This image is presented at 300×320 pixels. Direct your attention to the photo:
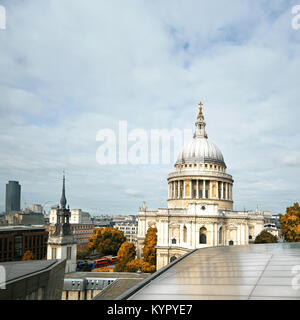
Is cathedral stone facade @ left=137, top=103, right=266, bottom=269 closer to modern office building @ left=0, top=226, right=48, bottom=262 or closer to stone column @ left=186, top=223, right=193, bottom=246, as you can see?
stone column @ left=186, top=223, right=193, bottom=246

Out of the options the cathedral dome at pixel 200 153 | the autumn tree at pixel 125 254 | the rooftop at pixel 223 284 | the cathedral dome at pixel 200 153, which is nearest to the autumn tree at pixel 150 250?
the autumn tree at pixel 125 254

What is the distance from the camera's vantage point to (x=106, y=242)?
92812mm

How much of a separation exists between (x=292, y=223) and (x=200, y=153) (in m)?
34.9

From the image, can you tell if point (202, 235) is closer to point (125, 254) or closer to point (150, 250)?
point (150, 250)

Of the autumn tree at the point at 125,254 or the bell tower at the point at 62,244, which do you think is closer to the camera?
the bell tower at the point at 62,244

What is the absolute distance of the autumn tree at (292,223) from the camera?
157ft

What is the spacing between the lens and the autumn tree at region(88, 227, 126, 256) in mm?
92688

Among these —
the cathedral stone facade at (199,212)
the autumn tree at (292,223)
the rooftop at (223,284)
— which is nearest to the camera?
the rooftop at (223,284)

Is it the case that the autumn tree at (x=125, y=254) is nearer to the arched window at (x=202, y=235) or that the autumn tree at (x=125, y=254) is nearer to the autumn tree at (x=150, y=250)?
the autumn tree at (x=150, y=250)

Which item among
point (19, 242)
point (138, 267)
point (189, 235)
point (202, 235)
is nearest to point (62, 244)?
point (138, 267)

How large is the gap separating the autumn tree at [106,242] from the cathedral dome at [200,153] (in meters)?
30.7

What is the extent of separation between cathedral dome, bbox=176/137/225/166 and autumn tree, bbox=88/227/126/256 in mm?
30695
